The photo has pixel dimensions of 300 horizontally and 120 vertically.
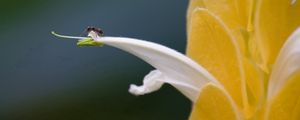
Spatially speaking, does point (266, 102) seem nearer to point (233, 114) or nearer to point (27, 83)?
point (233, 114)

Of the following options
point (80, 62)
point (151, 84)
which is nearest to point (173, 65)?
point (151, 84)

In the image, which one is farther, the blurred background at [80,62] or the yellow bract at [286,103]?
the blurred background at [80,62]

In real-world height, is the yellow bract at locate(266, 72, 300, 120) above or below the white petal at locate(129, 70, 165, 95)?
below

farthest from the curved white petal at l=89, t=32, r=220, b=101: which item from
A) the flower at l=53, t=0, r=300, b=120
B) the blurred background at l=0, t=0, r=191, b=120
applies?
the blurred background at l=0, t=0, r=191, b=120

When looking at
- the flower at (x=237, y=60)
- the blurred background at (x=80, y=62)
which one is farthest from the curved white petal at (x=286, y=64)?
the blurred background at (x=80, y=62)

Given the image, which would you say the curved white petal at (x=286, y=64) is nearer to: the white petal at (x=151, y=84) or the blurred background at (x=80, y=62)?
the white petal at (x=151, y=84)

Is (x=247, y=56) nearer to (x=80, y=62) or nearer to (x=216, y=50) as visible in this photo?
(x=216, y=50)

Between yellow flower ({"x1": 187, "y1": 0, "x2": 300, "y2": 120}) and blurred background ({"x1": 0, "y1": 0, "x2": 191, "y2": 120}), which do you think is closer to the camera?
yellow flower ({"x1": 187, "y1": 0, "x2": 300, "y2": 120})

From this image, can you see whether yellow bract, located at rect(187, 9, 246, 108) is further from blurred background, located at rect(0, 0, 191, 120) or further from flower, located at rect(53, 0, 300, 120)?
blurred background, located at rect(0, 0, 191, 120)

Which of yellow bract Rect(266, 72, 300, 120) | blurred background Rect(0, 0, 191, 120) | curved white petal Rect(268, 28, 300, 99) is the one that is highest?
blurred background Rect(0, 0, 191, 120)
